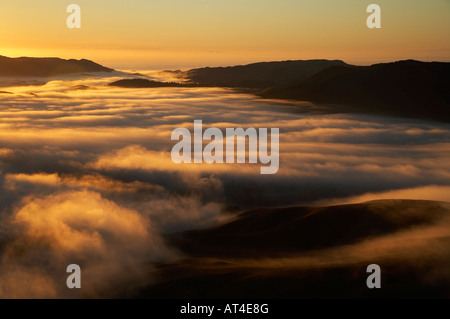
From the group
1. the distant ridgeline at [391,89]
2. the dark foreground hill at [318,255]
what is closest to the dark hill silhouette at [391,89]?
the distant ridgeline at [391,89]

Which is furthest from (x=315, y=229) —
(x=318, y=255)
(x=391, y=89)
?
(x=391, y=89)

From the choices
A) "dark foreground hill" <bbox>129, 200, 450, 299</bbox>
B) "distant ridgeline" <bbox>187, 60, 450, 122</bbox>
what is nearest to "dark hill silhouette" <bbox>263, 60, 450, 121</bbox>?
"distant ridgeline" <bbox>187, 60, 450, 122</bbox>

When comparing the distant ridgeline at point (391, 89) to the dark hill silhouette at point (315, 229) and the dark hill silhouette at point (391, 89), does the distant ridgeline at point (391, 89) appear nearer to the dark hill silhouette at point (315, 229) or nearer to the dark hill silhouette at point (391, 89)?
the dark hill silhouette at point (391, 89)

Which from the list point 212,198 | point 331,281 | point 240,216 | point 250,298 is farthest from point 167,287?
point 212,198

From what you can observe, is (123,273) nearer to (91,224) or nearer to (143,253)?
(143,253)

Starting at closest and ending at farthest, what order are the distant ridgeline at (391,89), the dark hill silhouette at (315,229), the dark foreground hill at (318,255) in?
the dark foreground hill at (318,255) < the dark hill silhouette at (315,229) < the distant ridgeline at (391,89)
